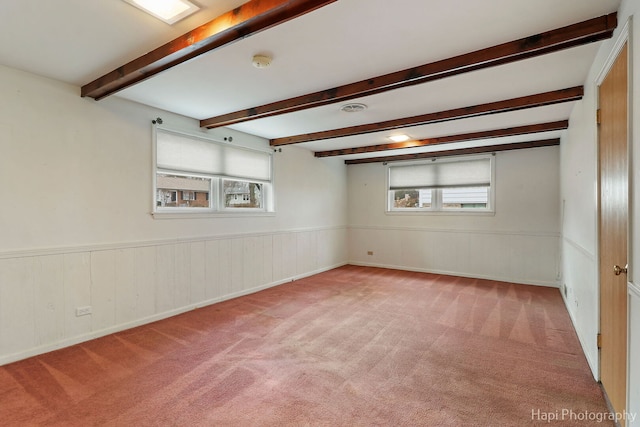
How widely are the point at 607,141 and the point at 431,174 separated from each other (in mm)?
4175

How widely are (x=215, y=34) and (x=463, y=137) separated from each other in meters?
3.97

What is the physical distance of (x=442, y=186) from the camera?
6.16 meters

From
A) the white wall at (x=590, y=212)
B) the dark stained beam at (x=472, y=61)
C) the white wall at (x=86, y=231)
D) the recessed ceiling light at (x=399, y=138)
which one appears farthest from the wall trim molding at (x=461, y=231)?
the dark stained beam at (x=472, y=61)

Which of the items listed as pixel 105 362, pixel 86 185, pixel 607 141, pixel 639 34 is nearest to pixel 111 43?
pixel 86 185

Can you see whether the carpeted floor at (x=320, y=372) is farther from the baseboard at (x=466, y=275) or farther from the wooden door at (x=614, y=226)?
the baseboard at (x=466, y=275)

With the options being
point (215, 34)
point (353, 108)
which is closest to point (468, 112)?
point (353, 108)

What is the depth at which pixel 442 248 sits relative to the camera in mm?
6195

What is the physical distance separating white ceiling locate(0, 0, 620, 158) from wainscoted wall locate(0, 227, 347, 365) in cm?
165

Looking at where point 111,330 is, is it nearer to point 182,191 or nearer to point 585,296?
point 182,191

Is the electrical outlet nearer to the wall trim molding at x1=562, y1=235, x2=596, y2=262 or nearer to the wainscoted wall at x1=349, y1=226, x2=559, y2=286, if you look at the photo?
the wall trim molding at x1=562, y1=235, x2=596, y2=262

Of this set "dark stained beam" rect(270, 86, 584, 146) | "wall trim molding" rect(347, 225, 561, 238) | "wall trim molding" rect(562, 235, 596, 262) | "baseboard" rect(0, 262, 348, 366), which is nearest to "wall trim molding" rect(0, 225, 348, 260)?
"baseboard" rect(0, 262, 348, 366)

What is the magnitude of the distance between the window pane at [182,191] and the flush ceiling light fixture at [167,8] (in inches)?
87.2

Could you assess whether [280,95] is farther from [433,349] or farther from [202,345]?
[433,349]

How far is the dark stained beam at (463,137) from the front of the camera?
4.17 metres
